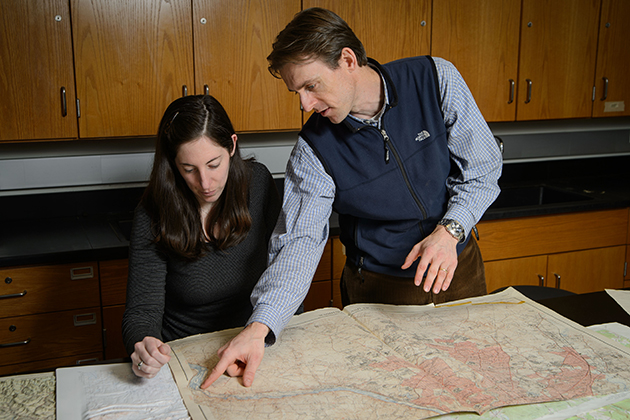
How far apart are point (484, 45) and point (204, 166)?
5.79 ft

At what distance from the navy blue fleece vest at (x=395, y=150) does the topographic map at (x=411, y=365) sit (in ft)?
0.87

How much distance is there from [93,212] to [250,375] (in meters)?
1.62

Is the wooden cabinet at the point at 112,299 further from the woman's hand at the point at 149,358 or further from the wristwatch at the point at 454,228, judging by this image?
the wristwatch at the point at 454,228

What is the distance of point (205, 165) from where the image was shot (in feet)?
4.15

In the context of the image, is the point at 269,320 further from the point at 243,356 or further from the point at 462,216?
the point at 462,216

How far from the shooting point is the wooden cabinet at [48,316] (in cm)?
185

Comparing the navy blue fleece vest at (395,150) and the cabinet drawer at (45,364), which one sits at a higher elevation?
the navy blue fleece vest at (395,150)

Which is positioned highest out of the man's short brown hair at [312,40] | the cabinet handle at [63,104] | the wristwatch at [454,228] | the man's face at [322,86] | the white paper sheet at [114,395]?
the man's short brown hair at [312,40]

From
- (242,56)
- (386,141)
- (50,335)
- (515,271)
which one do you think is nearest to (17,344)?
(50,335)

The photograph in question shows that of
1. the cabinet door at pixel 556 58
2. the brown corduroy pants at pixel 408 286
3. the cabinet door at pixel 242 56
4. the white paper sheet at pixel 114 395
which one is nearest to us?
the white paper sheet at pixel 114 395

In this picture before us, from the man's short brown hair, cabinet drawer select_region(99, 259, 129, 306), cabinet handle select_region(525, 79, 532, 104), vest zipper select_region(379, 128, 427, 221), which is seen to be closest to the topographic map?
vest zipper select_region(379, 128, 427, 221)

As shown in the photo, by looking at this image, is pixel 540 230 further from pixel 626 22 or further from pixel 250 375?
pixel 250 375

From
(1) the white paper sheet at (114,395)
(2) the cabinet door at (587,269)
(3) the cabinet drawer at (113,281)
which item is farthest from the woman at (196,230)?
(2) the cabinet door at (587,269)

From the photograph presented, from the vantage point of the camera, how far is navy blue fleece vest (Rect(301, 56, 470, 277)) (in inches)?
51.9
